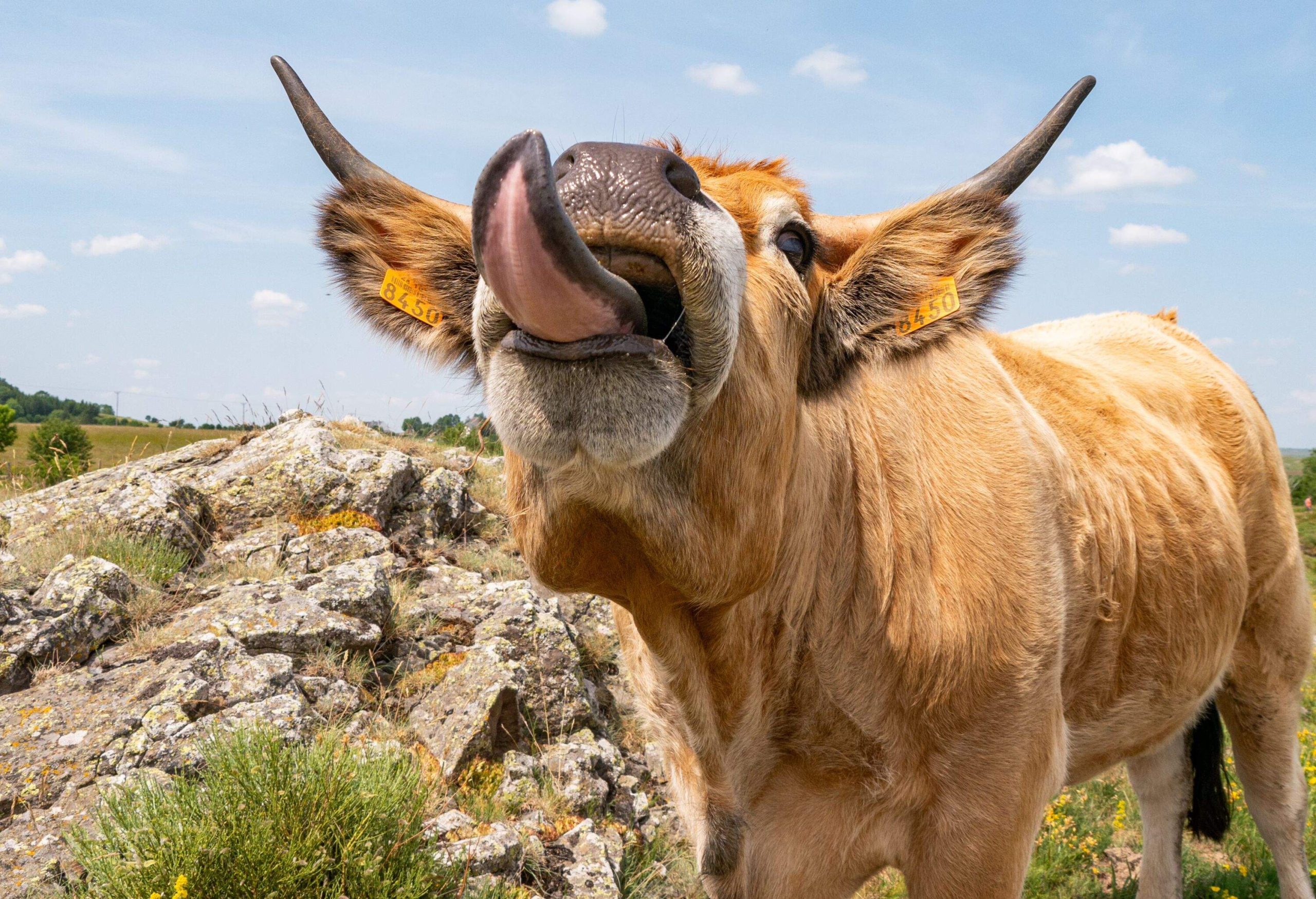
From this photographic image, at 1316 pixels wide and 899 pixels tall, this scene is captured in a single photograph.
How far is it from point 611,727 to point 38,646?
11.3ft

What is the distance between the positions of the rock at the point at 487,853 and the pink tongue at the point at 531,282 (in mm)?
2852

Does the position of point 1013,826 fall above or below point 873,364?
below

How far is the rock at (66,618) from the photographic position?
4738 mm

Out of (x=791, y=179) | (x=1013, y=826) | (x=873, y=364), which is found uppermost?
(x=791, y=179)

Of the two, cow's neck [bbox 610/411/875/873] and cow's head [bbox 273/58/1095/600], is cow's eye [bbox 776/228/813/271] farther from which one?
cow's neck [bbox 610/411/875/873]

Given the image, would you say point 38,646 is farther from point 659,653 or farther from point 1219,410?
point 1219,410

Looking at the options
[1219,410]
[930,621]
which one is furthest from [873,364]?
[1219,410]

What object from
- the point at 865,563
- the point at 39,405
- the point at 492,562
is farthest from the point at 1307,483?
the point at 39,405

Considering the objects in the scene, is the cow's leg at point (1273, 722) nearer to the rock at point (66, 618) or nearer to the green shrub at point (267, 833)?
the green shrub at point (267, 833)

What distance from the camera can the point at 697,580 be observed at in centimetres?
238

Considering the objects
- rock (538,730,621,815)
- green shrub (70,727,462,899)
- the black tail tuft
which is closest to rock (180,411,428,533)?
rock (538,730,621,815)

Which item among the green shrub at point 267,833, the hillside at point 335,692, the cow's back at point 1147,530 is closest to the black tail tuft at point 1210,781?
the hillside at point 335,692

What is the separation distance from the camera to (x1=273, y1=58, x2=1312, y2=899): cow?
6.39ft

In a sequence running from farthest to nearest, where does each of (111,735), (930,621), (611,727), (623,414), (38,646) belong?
(611,727) → (38,646) → (111,735) → (930,621) → (623,414)
